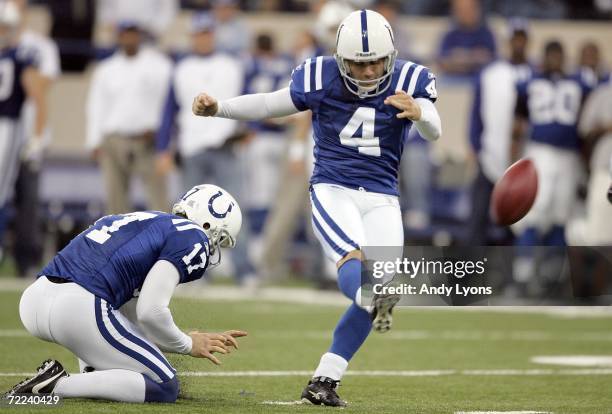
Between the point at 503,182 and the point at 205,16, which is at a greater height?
the point at 205,16

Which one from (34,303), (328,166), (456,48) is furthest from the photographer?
(456,48)

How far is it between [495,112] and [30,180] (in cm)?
381

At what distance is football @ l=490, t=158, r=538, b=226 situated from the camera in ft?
21.6

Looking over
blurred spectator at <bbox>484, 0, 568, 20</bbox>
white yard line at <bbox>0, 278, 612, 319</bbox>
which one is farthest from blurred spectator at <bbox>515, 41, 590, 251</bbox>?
blurred spectator at <bbox>484, 0, 568, 20</bbox>

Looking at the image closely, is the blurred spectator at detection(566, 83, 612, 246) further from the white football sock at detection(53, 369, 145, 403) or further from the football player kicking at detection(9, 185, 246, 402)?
the white football sock at detection(53, 369, 145, 403)

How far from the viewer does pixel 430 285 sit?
5.30 m

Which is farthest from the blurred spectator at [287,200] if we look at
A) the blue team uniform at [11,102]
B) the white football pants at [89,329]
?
the white football pants at [89,329]

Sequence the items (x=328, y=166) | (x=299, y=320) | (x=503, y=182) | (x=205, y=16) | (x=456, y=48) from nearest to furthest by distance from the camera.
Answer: (x=328, y=166)
(x=503, y=182)
(x=299, y=320)
(x=205, y=16)
(x=456, y=48)

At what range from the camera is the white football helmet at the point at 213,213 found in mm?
5262

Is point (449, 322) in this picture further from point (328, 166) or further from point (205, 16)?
point (328, 166)

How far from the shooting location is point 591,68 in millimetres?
10781

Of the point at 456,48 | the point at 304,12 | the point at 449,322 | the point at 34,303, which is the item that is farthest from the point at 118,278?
the point at 304,12

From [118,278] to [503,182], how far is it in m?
2.44

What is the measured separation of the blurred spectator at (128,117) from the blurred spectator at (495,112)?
2523 mm
